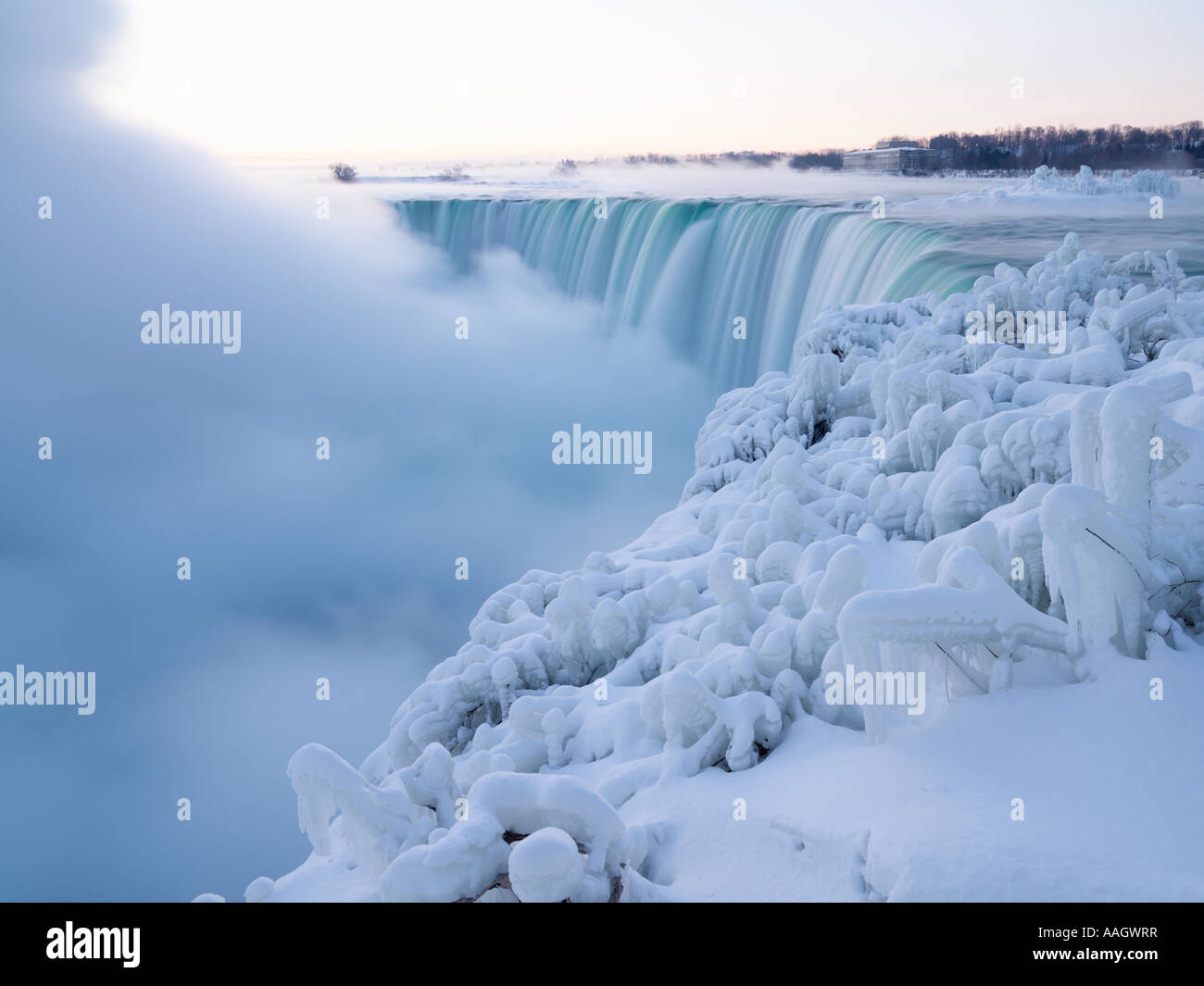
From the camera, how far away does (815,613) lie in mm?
4699

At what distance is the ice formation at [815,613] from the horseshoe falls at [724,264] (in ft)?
19.1

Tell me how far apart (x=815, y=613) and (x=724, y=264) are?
53.9ft

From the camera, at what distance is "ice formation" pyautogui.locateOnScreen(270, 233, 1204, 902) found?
3779 millimetres

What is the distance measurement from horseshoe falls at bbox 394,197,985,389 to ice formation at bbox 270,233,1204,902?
581cm

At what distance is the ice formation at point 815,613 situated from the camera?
3.78 m
